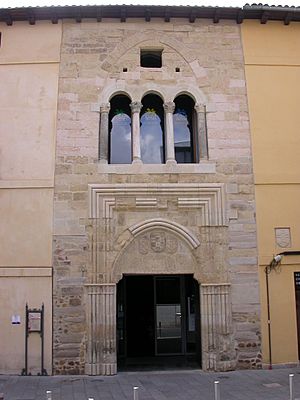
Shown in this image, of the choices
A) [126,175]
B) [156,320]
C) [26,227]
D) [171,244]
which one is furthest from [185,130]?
[156,320]

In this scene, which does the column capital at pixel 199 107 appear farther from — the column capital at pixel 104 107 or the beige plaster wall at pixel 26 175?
the beige plaster wall at pixel 26 175

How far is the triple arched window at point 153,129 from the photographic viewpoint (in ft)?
44.7

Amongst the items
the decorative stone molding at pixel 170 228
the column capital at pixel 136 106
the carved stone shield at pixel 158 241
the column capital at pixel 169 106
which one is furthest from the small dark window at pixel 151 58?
the carved stone shield at pixel 158 241

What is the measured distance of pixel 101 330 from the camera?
12.4 metres

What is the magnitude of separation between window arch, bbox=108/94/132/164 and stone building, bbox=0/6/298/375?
3 cm

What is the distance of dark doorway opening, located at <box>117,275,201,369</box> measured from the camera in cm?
1537

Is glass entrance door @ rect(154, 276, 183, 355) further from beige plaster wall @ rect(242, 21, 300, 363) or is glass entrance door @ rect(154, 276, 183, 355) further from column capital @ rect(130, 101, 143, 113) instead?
column capital @ rect(130, 101, 143, 113)

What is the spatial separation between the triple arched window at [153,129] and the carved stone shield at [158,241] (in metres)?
2.17

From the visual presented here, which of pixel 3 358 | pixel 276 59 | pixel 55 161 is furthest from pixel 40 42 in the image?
pixel 3 358

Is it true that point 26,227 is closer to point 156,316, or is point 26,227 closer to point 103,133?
point 103,133

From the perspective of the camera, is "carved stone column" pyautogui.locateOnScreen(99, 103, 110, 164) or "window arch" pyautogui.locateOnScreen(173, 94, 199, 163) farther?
"window arch" pyautogui.locateOnScreen(173, 94, 199, 163)

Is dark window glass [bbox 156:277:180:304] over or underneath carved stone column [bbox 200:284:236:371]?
over

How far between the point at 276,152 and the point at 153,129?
367 centimetres

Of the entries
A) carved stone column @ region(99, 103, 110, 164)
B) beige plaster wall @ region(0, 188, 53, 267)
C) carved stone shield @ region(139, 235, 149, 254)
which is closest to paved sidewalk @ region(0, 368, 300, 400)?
beige plaster wall @ region(0, 188, 53, 267)
